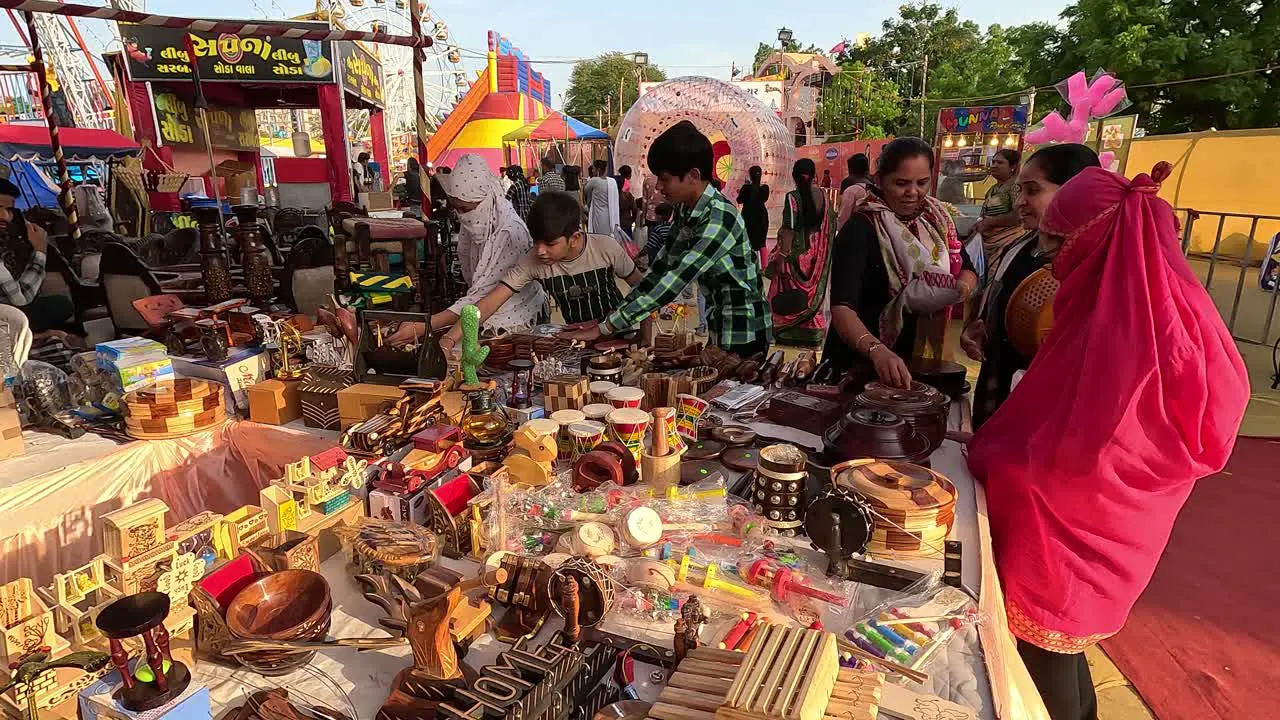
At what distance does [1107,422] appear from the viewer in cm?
154

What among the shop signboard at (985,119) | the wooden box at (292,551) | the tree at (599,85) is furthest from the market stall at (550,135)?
the tree at (599,85)

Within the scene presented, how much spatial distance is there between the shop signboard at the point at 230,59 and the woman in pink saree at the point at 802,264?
7852 mm

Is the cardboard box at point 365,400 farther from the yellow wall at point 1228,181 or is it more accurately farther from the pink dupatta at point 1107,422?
the yellow wall at point 1228,181

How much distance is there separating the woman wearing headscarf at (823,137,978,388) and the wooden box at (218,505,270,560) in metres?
1.93

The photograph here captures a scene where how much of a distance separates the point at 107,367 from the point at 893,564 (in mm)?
2740

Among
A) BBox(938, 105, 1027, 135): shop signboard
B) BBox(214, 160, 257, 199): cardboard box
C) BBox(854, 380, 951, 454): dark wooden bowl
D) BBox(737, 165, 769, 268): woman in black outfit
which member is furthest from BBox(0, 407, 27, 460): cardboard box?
BBox(938, 105, 1027, 135): shop signboard

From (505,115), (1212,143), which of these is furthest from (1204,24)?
(505,115)

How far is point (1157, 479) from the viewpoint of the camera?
5.17 feet

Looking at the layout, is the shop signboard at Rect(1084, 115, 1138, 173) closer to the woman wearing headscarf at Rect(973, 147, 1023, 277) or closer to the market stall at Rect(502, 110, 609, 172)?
the woman wearing headscarf at Rect(973, 147, 1023, 277)

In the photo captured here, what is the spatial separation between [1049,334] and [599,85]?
1630 inches

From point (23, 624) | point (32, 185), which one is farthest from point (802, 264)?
point (32, 185)

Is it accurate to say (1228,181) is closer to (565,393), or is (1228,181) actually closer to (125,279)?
(565,393)

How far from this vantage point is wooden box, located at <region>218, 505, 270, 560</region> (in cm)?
147

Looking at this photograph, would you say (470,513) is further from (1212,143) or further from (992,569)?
(1212,143)
